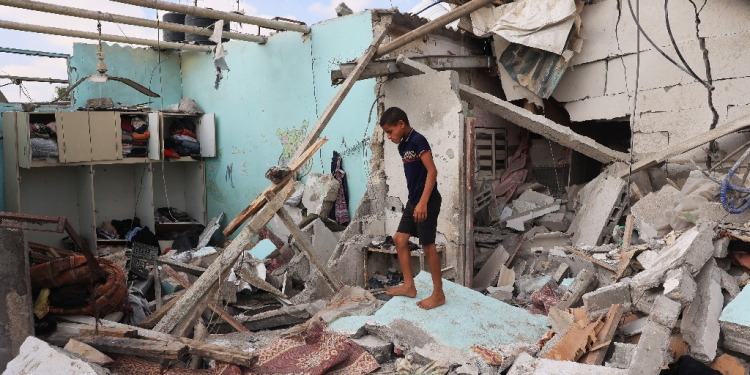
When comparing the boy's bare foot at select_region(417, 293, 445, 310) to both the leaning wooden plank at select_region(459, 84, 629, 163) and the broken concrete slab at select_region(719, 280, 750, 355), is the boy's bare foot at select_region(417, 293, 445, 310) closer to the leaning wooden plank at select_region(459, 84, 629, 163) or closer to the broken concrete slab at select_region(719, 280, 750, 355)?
the broken concrete slab at select_region(719, 280, 750, 355)

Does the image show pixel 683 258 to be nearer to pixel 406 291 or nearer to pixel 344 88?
pixel 406 291

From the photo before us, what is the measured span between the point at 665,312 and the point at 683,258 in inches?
37.2

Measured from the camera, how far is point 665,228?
18.6 ft

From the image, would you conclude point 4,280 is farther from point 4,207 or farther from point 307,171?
point 4,207

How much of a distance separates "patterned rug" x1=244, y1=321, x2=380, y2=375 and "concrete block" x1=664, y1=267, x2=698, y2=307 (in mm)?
2055

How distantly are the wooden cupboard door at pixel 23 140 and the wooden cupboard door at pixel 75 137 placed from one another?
0.51 metres

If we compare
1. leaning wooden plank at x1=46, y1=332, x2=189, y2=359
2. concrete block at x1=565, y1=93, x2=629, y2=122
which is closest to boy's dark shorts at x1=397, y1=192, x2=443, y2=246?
leaning wooden plank at x1=46, y1=332, x2=189, y2=359

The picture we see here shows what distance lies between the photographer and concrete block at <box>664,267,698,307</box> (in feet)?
11.4

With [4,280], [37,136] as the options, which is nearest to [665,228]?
[4,280]

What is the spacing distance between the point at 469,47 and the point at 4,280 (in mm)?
7157

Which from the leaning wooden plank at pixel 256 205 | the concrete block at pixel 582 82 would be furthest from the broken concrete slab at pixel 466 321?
the concrete block at pixel 582 82

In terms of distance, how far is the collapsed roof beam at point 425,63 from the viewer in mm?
6816

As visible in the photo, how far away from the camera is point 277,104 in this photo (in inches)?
390

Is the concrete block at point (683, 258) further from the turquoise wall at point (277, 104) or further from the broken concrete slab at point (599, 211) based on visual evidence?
the turquoise wall at point (277, 104)
